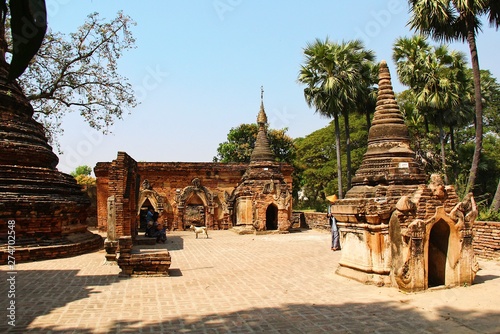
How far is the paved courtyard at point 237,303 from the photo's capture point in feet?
17.6

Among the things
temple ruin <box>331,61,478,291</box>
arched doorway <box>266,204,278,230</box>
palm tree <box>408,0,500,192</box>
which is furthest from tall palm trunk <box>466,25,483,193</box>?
arched doorway <box>266,204,278,230</box>

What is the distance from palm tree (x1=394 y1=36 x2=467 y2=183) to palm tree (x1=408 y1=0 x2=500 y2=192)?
18.1 feet

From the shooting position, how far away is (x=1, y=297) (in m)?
6.84

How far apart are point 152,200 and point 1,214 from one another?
46.2ft

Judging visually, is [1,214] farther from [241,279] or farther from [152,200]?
[152,200]

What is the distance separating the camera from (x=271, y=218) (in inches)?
933

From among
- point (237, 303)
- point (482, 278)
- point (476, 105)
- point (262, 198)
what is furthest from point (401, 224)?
point (262, 198)

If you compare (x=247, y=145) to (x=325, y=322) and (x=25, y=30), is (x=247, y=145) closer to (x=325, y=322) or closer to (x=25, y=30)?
(x=325, y=322)

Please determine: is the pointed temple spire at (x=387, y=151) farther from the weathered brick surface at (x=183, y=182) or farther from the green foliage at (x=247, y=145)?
the green foliage at (x=247, y=145)

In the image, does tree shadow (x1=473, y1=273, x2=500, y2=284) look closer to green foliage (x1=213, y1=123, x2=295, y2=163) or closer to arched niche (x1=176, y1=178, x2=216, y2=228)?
arched niche (x1=176, y1=178, x2=216, y2=228)

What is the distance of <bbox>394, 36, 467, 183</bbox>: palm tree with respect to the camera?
70.4 ft

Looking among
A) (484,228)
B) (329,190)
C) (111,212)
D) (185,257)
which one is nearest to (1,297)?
(111,212)

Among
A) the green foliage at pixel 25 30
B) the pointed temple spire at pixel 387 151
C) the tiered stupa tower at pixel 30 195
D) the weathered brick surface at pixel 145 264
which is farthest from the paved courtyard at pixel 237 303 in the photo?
the green foliage at pixel 25 30

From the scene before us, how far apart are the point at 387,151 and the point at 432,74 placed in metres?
14.8
